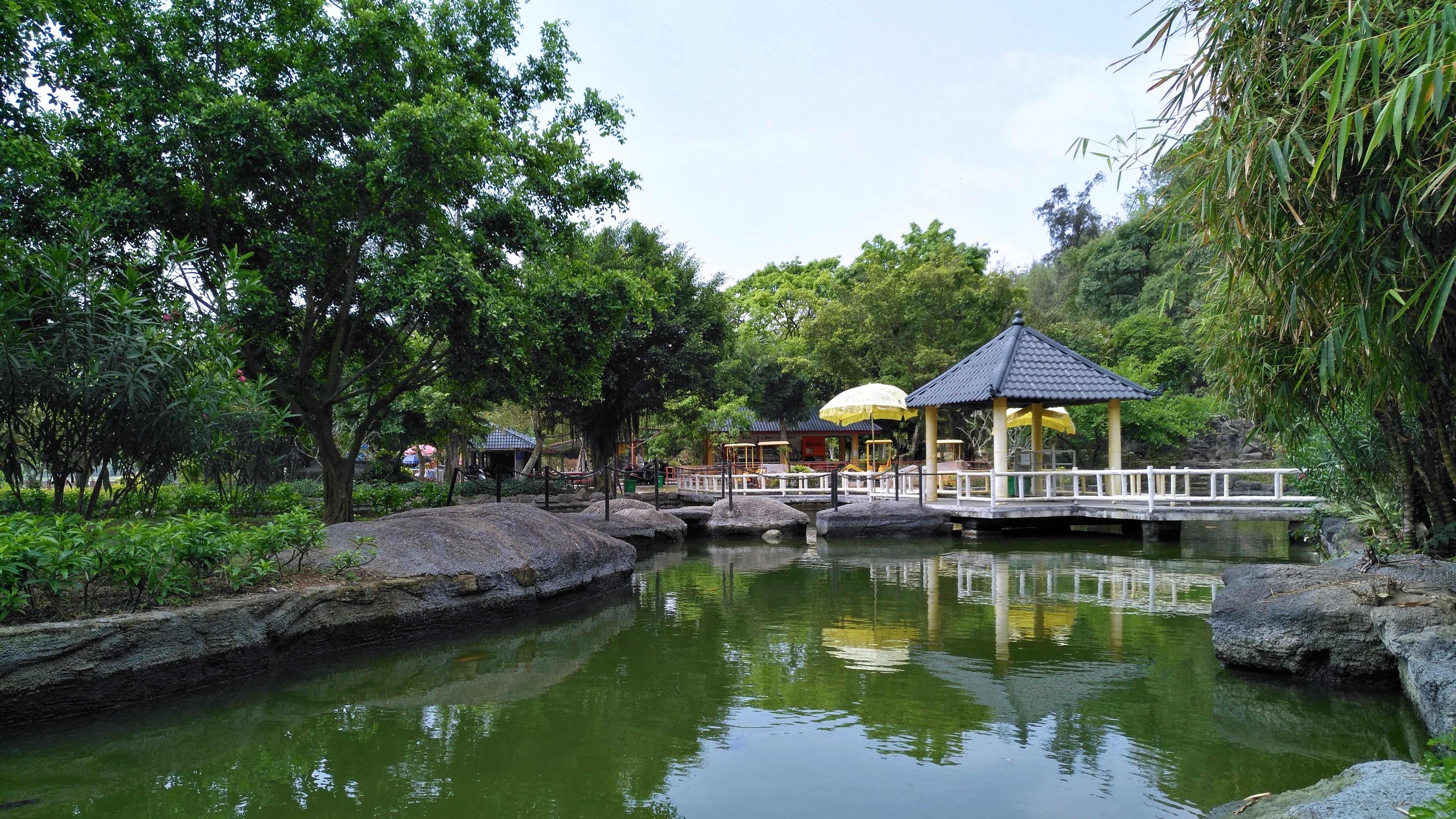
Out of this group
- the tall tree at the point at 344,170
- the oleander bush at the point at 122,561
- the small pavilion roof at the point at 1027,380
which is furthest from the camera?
the small pavilion roof at the point at 1027,380

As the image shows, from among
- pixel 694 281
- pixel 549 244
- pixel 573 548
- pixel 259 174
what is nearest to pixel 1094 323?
pixel 694 281

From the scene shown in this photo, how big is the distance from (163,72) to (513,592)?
686cm

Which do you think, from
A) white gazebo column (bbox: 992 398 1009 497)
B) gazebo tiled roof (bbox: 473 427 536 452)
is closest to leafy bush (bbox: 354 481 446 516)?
white gazebo column (bbox: 992 398 1009 497)

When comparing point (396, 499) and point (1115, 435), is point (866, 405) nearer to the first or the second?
point (1115, 435)

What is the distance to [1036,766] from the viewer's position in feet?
13.4

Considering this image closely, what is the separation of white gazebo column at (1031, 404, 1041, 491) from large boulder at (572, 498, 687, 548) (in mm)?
6613

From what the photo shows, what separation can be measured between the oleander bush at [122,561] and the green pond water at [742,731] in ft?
2.40

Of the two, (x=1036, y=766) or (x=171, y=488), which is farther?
(x=171, y=488)

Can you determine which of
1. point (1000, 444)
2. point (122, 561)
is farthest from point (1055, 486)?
point (122, 561)

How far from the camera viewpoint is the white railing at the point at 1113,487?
1273 centimetres

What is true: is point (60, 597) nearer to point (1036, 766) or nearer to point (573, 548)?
point (573, 548)

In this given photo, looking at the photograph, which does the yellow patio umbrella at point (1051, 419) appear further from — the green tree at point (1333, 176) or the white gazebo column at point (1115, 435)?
the green tree at point (1333, 176)

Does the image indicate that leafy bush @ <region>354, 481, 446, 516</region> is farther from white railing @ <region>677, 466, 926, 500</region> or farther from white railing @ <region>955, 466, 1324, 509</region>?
white railing @ <region>955, 466, 1324, 509</region>

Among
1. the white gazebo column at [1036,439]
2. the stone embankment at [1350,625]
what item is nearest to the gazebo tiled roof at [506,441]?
the white gazebo column at [1036,439]
